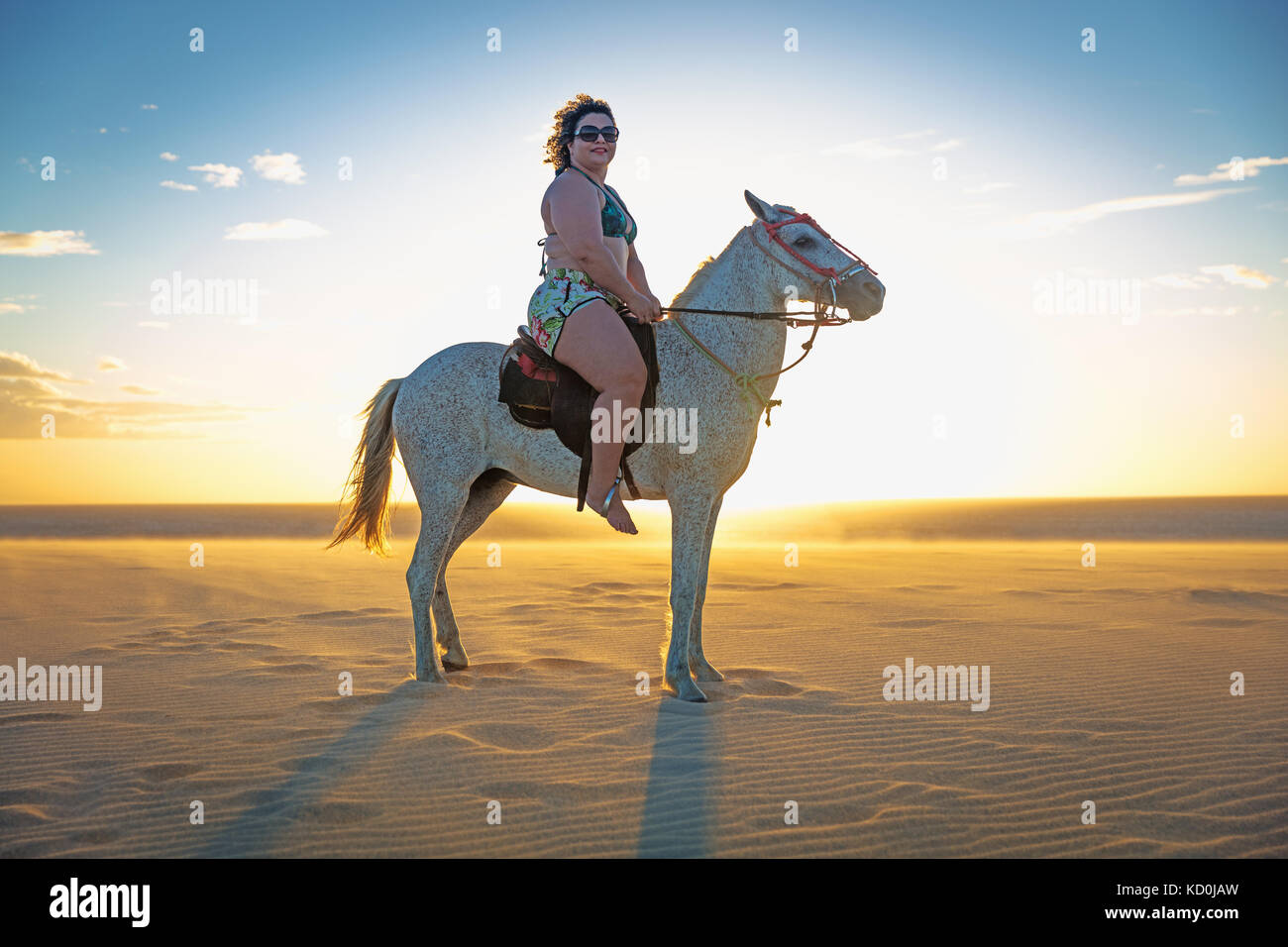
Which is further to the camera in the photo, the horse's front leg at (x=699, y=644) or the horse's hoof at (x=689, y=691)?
the horse's front leg at (x=699, y=644)

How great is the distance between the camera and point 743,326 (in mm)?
6344

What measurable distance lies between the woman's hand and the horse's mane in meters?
0.69

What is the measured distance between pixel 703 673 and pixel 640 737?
1.59 meters

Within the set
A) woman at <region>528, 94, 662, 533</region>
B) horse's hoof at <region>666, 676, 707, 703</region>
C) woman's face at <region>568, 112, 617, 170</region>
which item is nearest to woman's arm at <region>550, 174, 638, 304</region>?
woman at <region>528, 94, 662, 533</region>

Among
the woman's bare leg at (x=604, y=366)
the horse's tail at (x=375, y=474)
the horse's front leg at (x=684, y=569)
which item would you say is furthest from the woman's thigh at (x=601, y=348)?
the horse's tail at (x=375, y=474)

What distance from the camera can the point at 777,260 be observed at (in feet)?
20.7

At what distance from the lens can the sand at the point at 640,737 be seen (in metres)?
3.92

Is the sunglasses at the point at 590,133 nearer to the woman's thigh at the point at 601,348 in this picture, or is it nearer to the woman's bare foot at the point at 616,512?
the woman's thigh at the point at 601,348

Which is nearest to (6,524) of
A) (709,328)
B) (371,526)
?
(371,526)

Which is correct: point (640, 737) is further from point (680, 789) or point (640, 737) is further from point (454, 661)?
point (454, 661)

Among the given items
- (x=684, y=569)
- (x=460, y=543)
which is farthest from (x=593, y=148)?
(x=460, y=543)
